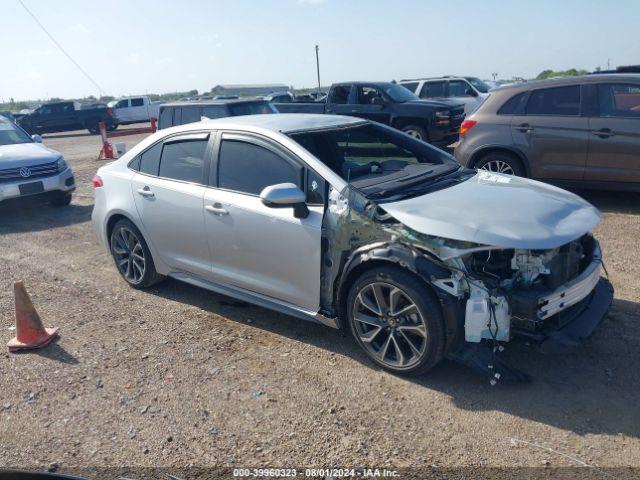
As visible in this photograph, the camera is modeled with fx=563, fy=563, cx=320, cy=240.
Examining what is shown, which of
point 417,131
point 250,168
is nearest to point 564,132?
point 250,168

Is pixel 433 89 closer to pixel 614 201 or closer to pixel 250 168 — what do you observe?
pixel 614 201

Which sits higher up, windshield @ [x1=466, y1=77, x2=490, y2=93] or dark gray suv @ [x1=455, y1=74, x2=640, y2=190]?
windshield @ [x1=466, y1=77, x2=490, y2=93]

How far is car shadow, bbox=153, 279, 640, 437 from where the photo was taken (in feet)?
11.1

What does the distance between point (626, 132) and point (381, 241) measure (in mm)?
4982

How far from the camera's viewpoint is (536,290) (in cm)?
351

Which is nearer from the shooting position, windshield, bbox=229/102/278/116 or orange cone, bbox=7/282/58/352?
orange cone, bbox=7/282/58/352

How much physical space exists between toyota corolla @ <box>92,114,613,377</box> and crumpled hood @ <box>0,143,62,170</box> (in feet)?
17.0

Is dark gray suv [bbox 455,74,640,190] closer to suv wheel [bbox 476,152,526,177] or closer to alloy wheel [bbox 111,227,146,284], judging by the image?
suv wheel [bbox 476,152,526,177]

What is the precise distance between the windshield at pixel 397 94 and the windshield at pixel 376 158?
861 cm

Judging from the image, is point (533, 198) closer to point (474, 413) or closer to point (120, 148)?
point (474, 413)

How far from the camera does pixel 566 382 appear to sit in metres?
3.73

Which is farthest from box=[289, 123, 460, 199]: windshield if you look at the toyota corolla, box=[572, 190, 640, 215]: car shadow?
box=[572, 190, 640, 215]: car shadow

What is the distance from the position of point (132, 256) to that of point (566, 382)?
419 cm

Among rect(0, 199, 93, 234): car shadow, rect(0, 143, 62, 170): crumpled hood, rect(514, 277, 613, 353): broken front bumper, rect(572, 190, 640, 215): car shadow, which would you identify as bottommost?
rect(0, 199, 93, 234): car shadow
